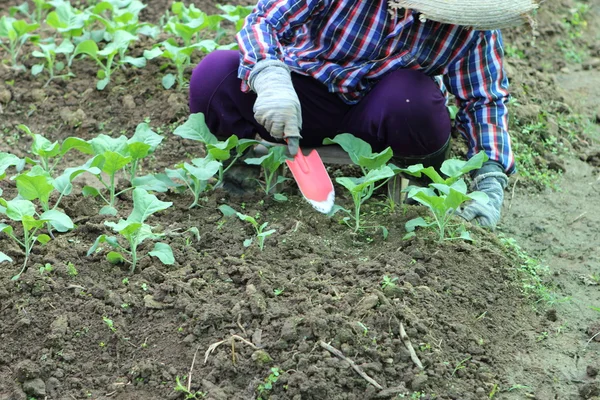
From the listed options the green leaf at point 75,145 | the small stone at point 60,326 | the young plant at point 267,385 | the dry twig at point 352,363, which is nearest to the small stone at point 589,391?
the dry twig at point 352,363

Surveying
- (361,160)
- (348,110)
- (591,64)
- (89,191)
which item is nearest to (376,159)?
(361,160)

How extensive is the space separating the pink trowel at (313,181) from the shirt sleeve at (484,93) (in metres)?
0.61

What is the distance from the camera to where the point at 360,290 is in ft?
8.71

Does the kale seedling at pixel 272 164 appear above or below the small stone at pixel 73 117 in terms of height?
above

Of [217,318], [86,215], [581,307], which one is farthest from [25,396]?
[581,307]

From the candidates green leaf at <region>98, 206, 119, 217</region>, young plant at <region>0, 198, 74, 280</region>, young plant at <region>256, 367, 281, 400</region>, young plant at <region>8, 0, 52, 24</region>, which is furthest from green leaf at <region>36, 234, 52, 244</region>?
young plant at <region>8, 0, 52, 24</region>

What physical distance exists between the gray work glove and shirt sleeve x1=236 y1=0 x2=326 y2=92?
849 mm

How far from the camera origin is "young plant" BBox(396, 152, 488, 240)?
109 inches

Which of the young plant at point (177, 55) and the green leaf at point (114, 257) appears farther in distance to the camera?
the young plant at point (177, 55)

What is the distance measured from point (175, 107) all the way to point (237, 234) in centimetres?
107

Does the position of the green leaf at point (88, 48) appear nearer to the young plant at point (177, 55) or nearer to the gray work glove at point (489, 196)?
the young plant at point (177, 55)

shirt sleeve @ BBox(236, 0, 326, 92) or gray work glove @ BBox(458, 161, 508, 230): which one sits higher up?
shirt sleeve @ BBox(236, 0, 326, 92)

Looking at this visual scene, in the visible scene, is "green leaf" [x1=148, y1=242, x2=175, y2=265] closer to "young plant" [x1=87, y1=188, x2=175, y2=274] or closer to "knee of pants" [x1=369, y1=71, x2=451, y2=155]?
"young plant" [x1=87, y1=188, x2=175, y2=274]

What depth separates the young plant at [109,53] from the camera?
392cm
